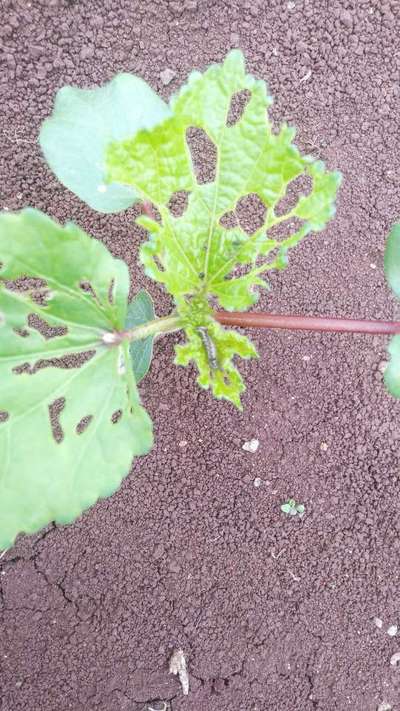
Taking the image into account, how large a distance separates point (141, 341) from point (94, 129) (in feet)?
1.37

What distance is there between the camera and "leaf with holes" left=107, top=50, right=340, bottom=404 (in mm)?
991

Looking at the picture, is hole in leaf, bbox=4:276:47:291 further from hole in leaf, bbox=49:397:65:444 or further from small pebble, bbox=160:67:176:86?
small pebble, bbox=160:67:176:86

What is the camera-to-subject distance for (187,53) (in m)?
1.62

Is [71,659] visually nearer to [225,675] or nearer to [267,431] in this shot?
[225,675]

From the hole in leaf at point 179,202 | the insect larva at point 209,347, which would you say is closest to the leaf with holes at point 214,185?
the insect larva at point 209,347

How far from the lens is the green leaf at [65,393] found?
105 cm

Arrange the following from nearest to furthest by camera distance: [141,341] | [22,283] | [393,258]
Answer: [393,258], [141,341], [22,283]

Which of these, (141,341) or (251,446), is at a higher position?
(141,341)

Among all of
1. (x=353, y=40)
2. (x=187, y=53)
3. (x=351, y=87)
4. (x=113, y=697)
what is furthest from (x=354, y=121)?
(x=113, y=697)

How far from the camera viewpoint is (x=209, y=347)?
1100 millimetres

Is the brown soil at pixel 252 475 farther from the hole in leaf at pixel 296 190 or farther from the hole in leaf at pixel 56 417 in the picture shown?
the hole in leaf at pixel 56 417

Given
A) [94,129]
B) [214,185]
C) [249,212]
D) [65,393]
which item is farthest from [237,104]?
[65,393]

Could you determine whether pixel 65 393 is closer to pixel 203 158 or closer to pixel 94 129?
pixel 94 129

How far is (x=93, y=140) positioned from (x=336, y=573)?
3.79ft
